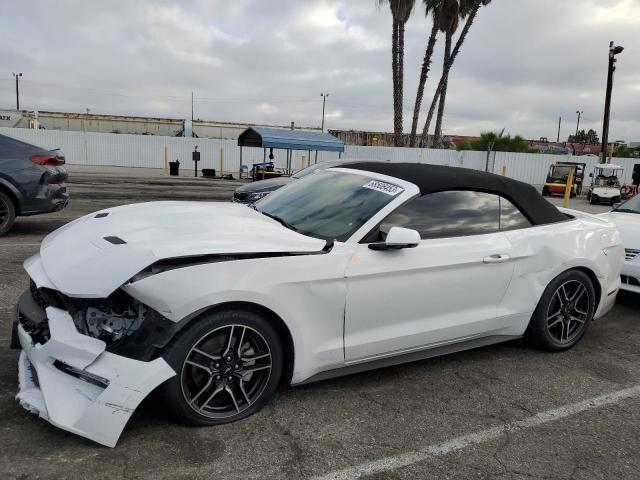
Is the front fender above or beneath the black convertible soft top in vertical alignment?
beneath

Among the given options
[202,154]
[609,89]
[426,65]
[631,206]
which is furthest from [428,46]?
[631,206]

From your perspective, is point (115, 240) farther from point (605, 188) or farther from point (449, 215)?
point (605, 188)

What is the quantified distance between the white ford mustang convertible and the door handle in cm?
1

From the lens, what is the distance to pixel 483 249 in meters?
3.67

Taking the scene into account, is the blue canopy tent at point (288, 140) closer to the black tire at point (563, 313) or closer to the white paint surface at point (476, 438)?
the black tire at point (563, 313)

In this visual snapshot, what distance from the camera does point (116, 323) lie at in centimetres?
266

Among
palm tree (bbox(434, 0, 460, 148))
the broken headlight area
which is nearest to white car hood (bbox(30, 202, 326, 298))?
the broken headlight area

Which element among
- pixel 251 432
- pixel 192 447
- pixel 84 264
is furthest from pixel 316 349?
pixel 84 264

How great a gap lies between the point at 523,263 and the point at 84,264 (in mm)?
3011

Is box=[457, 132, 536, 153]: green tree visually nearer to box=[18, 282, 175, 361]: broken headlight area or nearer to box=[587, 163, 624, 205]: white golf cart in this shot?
box=[587, 163, 624, 205]: white golf cart

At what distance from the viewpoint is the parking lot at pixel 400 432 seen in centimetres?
251

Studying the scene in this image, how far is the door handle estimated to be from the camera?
3.66m

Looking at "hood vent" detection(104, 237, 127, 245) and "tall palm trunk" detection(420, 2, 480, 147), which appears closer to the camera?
"hood vent" detection(104, 237, 127, 245)

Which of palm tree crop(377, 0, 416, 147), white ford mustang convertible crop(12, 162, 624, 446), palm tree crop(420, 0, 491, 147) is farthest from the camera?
palm tree crop(420, 0, 491, 147)
